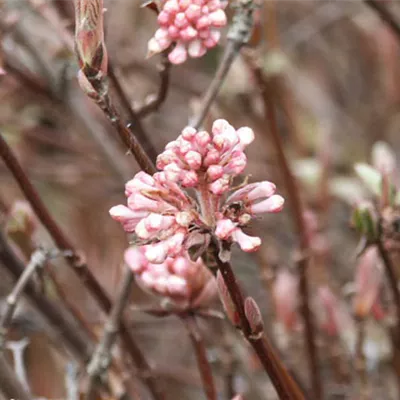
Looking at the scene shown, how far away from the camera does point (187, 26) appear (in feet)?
2.42

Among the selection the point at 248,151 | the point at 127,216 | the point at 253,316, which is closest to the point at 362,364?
the point at 253,316

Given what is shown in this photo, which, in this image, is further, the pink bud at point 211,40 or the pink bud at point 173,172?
the pink bud at point 211,40

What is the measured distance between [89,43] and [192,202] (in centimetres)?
16

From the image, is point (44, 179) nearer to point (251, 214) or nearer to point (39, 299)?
point (39, 299)

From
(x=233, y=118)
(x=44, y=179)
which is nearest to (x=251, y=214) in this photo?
(x=233, y=118)

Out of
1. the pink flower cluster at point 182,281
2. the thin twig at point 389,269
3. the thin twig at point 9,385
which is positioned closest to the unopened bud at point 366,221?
the thin twig at point 389,269

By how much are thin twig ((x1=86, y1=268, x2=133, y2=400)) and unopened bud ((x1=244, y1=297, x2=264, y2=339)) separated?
307 millimetres

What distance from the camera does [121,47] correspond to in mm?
1742

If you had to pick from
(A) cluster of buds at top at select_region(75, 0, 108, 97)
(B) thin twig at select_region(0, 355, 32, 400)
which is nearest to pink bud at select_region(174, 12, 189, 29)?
(A) cluster of buds at top at select_region(75, 0, 108, 97)

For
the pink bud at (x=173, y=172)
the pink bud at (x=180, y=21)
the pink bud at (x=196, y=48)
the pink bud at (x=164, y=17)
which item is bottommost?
the pink bud at (x=173, y=172)

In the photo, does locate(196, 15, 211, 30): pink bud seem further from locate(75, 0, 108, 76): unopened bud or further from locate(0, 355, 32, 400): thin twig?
locate(0, 355, 32, 400): thin twig

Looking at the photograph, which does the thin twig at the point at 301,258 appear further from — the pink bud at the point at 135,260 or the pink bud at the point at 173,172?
the pink bud at the point at 173,172

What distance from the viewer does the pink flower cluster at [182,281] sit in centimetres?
81

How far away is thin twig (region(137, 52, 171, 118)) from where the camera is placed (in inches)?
32.9
